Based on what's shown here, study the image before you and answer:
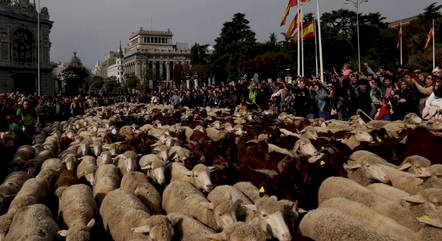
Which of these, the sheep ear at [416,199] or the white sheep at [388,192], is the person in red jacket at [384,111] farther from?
the sheep ear at [416,199]

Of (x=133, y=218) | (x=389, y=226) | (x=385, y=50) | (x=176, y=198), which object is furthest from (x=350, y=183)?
(x=385, y=50)

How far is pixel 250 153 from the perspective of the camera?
721cm

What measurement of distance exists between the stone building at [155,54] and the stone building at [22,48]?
70427 mm

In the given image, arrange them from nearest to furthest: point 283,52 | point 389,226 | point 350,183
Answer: point 389,226 < point 350,183 < point 283,52

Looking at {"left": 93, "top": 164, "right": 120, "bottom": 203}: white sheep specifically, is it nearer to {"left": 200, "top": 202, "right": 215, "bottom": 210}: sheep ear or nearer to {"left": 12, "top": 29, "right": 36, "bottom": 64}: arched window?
{"left": 200, "top": 202, "right": 215, "bottom": 210}: sheep ear

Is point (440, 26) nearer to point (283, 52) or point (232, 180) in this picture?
point (283, 52)

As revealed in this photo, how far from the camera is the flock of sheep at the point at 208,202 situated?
389 cm

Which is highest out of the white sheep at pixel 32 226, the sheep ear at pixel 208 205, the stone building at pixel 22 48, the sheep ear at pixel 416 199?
the stone building at pixel 22 48

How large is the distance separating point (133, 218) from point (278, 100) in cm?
1206

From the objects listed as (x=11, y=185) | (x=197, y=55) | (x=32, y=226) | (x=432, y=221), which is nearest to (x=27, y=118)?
(x=11, y=185)

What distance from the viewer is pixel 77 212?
521 cm

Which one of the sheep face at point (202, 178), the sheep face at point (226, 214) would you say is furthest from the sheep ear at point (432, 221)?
the sheep face at point (202, 178)

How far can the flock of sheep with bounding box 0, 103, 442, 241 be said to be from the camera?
3887 mm

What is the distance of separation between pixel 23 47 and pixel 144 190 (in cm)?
7361
